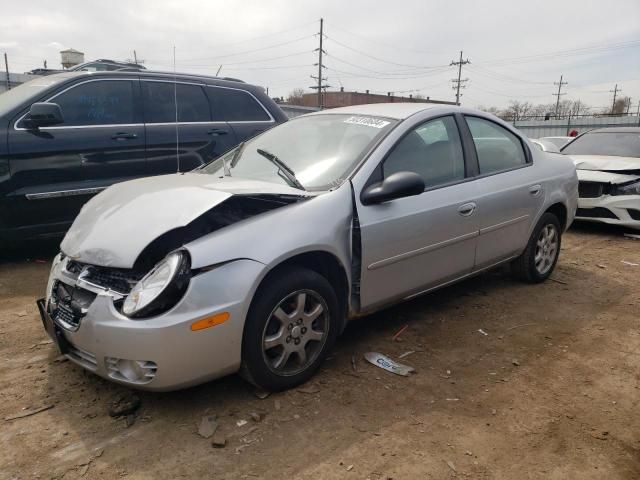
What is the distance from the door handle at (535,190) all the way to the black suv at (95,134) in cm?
322

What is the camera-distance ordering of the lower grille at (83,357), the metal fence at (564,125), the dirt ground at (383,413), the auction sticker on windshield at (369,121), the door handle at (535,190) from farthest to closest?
the metal fence at (564,125) → the door handle at (535,190) → the auction sticker on windshield at (369,121) → the lower grille at (83,357) → the dirt ground at (383,413)

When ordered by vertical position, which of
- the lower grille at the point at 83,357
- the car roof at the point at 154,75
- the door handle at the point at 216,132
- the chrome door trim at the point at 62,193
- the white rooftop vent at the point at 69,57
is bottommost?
the lower grille at the point at 83,357

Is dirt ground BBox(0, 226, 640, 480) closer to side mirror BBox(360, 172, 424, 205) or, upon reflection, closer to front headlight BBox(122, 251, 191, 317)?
front headlight BBox(122, 251, 191, 317)

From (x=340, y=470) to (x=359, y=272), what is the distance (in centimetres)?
118

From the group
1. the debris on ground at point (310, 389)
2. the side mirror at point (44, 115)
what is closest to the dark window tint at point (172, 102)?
the side mirror at point (44, 115)

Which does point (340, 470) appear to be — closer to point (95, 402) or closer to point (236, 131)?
point (95, 402)

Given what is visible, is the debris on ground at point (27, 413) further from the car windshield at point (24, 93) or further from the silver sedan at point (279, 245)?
the car windshield at point (24, 93)

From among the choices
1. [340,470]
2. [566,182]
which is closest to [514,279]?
[566,182]

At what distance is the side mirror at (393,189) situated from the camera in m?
3.01

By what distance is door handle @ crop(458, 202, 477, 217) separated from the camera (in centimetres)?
363

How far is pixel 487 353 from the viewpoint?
3398 millimetres

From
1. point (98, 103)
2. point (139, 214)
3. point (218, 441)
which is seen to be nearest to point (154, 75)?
point (98, 103)

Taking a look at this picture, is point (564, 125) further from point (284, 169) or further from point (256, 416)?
point (256, 416)

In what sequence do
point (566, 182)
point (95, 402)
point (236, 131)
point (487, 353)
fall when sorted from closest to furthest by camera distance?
point (95, 402) → point (487, 353) → point (566, 182) → point (236, 131)
